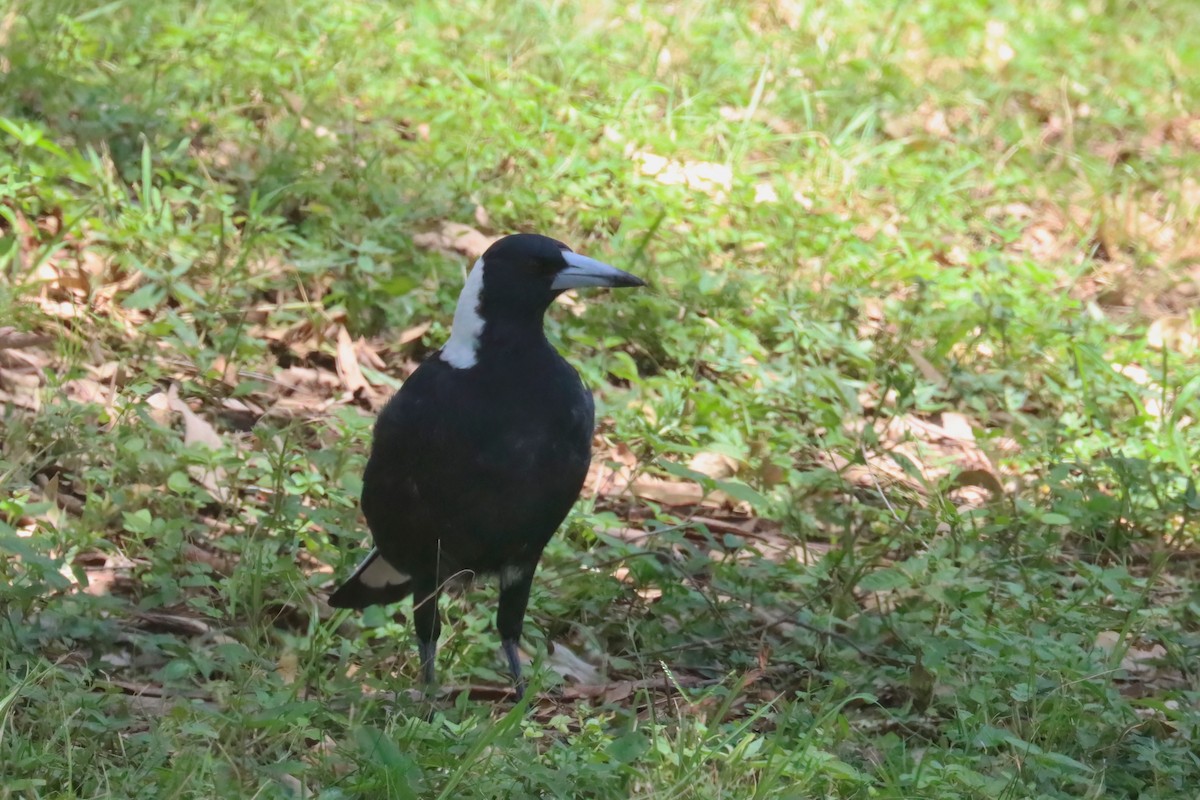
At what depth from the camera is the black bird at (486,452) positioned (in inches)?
124

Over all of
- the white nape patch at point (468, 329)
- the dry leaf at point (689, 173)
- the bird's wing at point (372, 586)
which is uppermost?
the white nape patch at point (468, 329)

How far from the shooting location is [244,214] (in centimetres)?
509

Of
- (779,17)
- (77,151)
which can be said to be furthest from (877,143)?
(77,151)

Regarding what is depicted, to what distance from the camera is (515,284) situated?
334 centimetres

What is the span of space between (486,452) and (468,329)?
0.32 meters

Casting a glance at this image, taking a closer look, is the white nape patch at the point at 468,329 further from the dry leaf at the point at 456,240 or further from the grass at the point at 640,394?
the dry leaf at the point at 456,240

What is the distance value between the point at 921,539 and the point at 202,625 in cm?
178

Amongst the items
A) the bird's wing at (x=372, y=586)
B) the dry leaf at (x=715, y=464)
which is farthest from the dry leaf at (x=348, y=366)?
the bird's wing at (x=372, y=586)

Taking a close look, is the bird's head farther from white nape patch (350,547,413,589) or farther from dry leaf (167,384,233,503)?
dry leaf (167,384,233,503)

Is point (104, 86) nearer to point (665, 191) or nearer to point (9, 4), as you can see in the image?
point (9, 4)

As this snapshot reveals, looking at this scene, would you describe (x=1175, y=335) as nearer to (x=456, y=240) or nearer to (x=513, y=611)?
(x=456, y=240)

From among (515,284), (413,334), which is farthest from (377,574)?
(413,334)

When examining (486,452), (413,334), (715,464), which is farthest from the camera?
(413,334)

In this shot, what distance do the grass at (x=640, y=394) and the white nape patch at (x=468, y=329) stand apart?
2.01 ft
